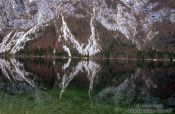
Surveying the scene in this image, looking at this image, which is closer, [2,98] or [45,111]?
[45,111]

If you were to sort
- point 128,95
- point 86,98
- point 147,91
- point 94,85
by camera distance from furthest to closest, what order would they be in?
point 94,85 → point 147,91 → point 128,95 → point 86,98

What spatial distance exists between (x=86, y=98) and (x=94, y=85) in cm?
2231

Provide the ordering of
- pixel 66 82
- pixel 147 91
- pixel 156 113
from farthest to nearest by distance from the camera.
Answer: pixel 66 82 → pixel 147 91 → pixel 156 113

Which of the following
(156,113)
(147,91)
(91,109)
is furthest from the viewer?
(147,91)

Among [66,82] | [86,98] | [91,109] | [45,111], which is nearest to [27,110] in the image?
[45,111]

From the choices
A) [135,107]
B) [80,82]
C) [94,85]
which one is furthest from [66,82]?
[135,107]

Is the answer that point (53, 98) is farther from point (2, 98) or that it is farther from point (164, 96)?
point (164, 96)

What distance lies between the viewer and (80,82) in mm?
96375

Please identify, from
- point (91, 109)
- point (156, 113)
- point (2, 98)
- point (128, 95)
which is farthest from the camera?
point (128, 95)

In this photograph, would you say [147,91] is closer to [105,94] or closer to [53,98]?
[105,94]

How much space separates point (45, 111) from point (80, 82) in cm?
4712

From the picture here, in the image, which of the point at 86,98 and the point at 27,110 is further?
the point at 86,98

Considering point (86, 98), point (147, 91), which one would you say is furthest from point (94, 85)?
point (86, 98)

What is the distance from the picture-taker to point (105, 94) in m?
72.4
